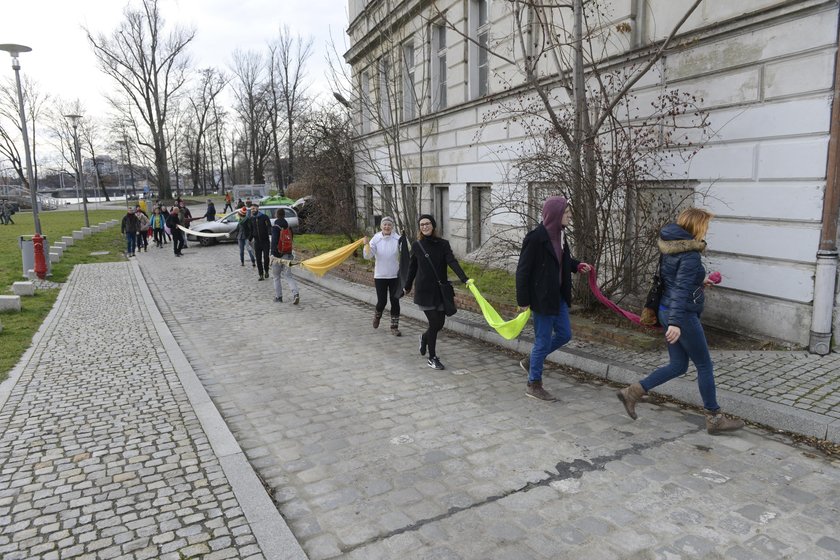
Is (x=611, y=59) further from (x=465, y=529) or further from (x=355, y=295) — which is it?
(x=465, y=529)

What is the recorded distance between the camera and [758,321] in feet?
24.2

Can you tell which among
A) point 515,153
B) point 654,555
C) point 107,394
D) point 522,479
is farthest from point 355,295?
point 654,555

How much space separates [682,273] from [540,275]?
1.40 metres

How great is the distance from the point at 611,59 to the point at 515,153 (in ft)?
11.1

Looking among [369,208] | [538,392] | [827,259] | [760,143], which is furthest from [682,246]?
[369,208]

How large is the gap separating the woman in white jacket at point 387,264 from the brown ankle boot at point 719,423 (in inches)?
188

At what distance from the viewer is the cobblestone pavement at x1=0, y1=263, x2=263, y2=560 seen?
11.7ft

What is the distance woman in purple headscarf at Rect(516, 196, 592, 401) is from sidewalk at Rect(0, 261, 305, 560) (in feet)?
9.75

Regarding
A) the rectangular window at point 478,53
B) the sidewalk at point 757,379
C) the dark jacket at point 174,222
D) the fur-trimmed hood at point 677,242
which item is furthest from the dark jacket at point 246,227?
the fur-trimmed hood at point 677,242

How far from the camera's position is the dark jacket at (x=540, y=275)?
572 centimetres

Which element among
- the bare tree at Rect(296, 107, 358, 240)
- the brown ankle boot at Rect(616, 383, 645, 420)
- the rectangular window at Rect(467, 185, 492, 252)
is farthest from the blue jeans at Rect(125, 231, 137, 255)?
the brown ankle boot at Rect(616, 383, 645, 420)

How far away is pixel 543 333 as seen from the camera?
19.3 ft

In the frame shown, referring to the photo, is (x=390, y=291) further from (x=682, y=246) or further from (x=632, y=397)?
(x=682, y=246)

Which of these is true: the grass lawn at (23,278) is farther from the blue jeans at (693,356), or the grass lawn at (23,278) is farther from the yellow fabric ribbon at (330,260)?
the blue jeans at (693,356)
